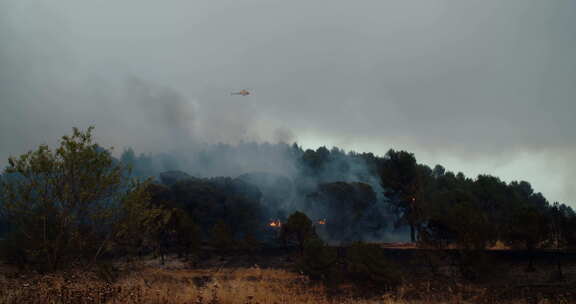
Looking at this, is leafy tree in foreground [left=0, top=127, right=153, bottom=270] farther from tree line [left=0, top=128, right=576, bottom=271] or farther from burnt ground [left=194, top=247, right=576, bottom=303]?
burnt ground [left=194, top=247, right=576, bottom=303]

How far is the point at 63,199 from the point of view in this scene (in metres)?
9.47

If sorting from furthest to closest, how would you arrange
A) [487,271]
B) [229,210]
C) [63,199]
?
[229,210] < [487,271] < [63,199]

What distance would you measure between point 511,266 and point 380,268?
547 inches

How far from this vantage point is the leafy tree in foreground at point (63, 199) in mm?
9281

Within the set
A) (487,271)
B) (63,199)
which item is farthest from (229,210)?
(63,199)

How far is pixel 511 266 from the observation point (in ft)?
82.2

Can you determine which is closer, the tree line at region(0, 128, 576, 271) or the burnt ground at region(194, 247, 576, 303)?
the tree line at region(0, 128, 576, 271)

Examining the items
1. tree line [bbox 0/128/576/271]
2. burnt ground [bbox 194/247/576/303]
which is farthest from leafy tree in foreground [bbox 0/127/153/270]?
burnt ground [bbox 194/247/576/303]

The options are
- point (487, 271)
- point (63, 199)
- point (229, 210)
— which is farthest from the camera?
point (229, 210)

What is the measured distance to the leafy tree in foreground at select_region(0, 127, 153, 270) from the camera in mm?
9281

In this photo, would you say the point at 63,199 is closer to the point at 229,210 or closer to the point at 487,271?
the point at 487,271

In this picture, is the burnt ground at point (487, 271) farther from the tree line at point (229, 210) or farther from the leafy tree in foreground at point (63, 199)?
the leafy tree in foreground at point (63, 199)

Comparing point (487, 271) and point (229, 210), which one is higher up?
point (229, 210)

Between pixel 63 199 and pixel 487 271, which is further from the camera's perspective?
pixel 487 271
